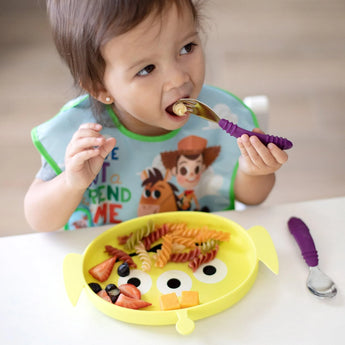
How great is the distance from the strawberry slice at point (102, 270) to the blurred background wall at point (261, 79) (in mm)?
1138

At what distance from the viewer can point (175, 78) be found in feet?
2.74

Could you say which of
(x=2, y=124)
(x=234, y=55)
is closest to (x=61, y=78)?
(x=2, y=124)

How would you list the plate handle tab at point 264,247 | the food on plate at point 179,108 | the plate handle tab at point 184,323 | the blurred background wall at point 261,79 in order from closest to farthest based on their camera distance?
1. the plate handle tab at point 184,323
2. the plate handle tab at point 264,247
3. the food on plate at point 179,108
4. the blurred background wall at point 261,79

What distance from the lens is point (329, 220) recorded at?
0.90 m

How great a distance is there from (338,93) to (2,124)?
1.70 m

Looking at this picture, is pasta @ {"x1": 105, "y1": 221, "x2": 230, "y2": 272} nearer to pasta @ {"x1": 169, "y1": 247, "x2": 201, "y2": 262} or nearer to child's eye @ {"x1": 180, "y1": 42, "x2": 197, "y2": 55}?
pasta @ {"x1": 169, "y1": 247, "x2": 201, "y2": 262}

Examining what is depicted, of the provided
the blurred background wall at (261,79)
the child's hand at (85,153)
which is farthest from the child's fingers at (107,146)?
the blurred background wall at (261,79)

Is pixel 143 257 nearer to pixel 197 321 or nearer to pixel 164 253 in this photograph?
pixel 164 253

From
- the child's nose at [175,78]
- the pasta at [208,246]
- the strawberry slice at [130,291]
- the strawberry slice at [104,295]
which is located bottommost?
the pasta at [208,246]

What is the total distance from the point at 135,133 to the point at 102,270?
Result: 372mm

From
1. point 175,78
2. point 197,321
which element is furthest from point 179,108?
point 197,321

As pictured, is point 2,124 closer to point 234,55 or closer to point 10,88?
point 10,88

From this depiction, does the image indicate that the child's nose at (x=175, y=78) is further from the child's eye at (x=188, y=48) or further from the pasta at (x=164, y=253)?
the pasta at (x=164, y=253)

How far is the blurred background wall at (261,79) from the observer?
6.86 ft
